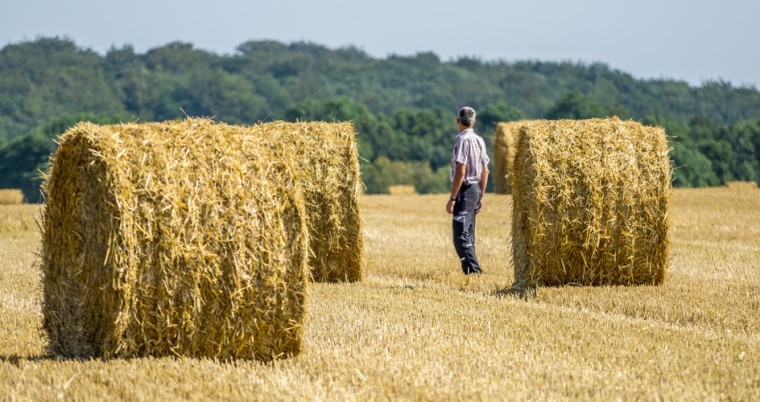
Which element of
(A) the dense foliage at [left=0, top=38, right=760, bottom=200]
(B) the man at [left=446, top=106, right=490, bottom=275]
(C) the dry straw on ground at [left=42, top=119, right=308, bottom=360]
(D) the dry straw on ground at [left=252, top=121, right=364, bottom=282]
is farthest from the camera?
(A) the dense foliage at [left=0, top=38, right=760, bottom=200]

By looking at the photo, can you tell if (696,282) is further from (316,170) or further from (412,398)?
(412,398)

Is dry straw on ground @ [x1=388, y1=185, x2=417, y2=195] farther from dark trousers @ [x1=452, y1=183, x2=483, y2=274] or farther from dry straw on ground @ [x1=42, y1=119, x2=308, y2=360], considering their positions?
dry straw on ground @ [x1=42, y1=119, x2=308, y2=360]

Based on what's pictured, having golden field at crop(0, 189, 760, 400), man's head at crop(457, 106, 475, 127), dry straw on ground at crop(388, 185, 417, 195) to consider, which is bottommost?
golden field at crop(0, 189, 760, 400)

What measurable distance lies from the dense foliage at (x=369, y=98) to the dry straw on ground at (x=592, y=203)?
4073cm

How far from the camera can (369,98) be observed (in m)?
124

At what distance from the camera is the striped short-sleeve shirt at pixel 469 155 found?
12.9 metres

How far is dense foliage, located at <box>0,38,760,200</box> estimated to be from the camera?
249ft

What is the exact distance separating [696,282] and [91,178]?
7.70 meters

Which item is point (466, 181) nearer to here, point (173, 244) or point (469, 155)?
point (469, 155)

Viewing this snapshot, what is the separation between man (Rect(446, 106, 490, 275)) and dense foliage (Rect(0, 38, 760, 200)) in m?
39.5

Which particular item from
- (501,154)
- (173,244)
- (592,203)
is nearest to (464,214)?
(592,203)

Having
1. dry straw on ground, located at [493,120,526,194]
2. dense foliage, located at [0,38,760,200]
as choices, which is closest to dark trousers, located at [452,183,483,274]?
dry straw on ground, located at [493,120,526,194]

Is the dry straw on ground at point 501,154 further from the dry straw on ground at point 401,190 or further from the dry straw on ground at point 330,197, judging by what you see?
the dry straw on ground at point 330,197

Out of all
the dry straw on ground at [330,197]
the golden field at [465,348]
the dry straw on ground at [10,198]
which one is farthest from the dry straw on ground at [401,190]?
the dry straw on ground at [330,197]
